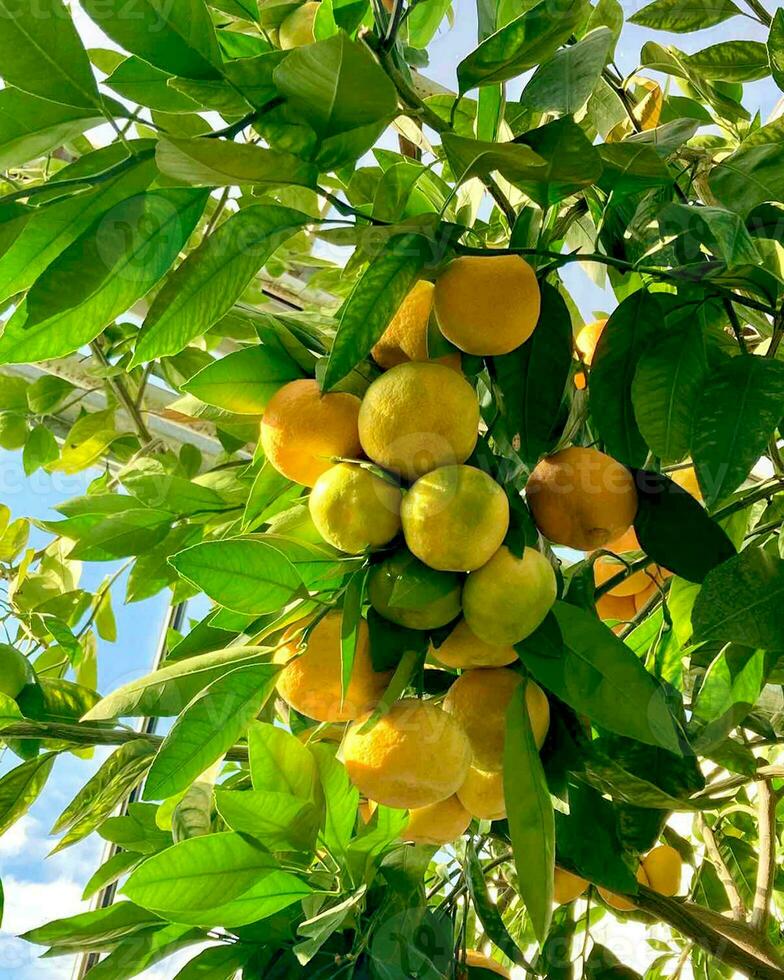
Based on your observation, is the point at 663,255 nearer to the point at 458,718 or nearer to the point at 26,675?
the point at 458,718

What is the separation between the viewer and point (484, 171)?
433 millimetres

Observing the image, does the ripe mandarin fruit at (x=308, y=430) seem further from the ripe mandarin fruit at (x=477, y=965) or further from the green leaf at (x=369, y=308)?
the ripe mandarin fruit at (x=477, y=965)

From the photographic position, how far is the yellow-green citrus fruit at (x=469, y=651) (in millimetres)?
488

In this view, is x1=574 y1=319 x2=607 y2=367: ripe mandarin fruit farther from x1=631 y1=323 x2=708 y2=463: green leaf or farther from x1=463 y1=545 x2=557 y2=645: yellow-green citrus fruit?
x1=463 y1=545 x2=557 y2=645: yellow-green citrus fruit

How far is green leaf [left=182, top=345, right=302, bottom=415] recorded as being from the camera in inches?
21.1

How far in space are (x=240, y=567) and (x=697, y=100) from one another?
2.49ft

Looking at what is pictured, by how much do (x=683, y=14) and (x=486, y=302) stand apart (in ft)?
1.64

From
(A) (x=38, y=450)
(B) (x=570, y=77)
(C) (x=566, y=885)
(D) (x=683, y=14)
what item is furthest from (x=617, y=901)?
(A) (x=38, y=450)

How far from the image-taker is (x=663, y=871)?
871 mm

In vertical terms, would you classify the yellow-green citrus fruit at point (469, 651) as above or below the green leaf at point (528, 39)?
below

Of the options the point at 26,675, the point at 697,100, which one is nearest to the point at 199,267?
the point at 26,675

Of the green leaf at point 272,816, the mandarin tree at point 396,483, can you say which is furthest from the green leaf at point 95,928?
the green leaf at point 272,816

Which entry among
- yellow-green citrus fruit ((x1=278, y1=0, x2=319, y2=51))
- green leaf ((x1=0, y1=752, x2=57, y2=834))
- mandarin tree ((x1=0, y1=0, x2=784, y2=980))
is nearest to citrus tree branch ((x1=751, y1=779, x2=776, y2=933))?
mandarin tree ((x1=0, y1=0, x2=784, y2=980))

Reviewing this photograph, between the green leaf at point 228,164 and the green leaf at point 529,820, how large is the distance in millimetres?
265
